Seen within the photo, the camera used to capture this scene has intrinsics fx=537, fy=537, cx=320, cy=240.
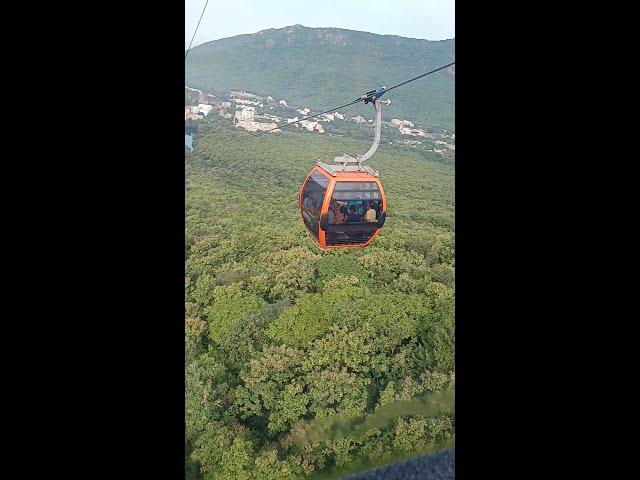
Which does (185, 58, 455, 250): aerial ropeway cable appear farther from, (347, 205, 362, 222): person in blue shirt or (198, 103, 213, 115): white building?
(198, 103, 213, 115): white building

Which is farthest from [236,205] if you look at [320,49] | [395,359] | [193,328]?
[320,49]

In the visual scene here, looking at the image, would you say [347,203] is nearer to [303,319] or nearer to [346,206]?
[346,206]

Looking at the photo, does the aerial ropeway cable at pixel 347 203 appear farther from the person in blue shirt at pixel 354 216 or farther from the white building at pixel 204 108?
the white building at pixel 204 108

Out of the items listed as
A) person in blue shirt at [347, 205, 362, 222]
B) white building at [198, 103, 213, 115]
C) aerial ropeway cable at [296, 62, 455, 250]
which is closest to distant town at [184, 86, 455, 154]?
white building at [198, 103, 213, 115]
